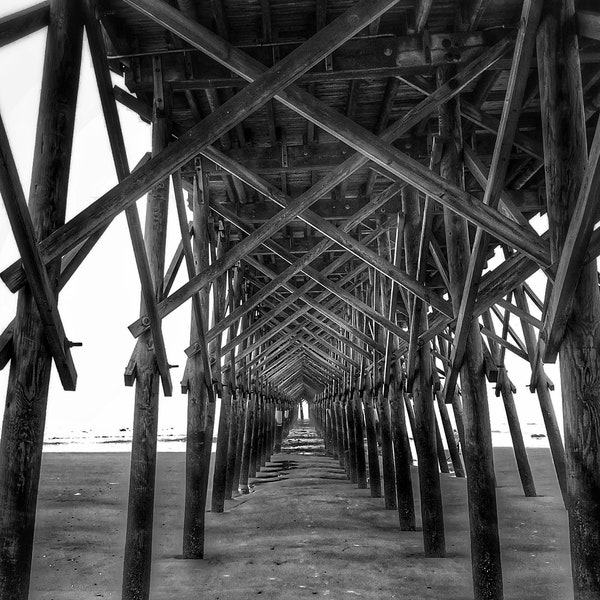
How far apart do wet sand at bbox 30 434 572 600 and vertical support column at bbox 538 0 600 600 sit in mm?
2346

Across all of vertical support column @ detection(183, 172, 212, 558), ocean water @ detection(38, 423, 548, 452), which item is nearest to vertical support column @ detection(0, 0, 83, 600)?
vertical support column @ detection(183, 172, 212, 558)

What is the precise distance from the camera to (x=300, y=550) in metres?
6.83

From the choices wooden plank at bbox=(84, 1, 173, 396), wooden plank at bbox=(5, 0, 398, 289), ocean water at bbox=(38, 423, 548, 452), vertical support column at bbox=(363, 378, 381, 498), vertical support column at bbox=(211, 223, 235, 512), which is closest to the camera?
wooden plank at bbox=(5, 0, 398, 289)

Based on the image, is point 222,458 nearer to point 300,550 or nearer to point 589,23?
point 300,550

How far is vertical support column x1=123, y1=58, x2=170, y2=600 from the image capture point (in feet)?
16.3

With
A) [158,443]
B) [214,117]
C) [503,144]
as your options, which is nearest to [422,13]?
[503,144]

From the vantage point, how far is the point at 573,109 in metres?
3.52

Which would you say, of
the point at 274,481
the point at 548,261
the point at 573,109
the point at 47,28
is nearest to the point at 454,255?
the point at 548,261

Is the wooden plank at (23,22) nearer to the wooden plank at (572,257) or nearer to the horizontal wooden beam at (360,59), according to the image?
the horizontal wooden beam at (360,59)

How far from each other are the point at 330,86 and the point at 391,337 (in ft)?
12.4

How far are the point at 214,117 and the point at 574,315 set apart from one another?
2.48 meters

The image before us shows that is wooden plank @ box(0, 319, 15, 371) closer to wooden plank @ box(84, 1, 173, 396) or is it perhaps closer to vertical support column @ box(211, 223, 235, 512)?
wooden plank @ box(84, 1, 173, 396)

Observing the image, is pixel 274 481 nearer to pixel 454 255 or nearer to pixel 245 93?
pixel 454 255

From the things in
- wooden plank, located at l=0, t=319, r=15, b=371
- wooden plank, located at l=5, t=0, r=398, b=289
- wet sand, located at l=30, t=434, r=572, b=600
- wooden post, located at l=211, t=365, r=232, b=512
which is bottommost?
wet sand, located at l=30, t=434, r=572, b=600
